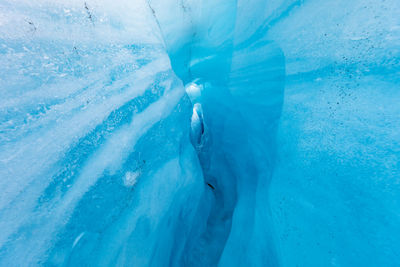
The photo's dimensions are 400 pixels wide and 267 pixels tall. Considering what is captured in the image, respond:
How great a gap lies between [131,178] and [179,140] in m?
0.43

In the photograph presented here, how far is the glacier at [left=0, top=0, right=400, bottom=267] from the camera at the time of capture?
0.62 meters

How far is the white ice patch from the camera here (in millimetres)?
867

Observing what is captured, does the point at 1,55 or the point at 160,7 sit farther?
the point at 160,7

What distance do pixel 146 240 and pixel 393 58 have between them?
128 cm

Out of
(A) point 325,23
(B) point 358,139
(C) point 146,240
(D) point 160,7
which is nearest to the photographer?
(B) point 358,139

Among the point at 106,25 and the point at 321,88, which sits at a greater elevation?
the point at 106,25

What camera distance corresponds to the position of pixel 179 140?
1.23 metres

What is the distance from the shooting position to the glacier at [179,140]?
2.03ft

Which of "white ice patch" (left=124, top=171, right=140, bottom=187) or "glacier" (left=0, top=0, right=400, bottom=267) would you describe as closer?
"glacier" (left=0, top=0, right=400, bottom=267)

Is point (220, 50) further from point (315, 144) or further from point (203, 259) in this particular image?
point (203, 259)

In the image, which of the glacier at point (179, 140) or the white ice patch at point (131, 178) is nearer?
the glacier at point (179, 140)

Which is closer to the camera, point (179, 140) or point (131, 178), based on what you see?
point (131, 178)

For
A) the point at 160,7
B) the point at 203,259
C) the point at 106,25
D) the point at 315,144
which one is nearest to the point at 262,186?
the point at 315,144

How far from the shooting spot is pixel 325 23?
32.5 inches
